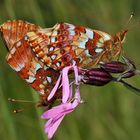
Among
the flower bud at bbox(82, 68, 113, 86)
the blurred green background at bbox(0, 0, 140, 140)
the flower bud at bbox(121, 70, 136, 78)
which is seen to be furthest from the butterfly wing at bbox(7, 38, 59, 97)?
the blurred green background at bbox(0, 0, 140, 140)

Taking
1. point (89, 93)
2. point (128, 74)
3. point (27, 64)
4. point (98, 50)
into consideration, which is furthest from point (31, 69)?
point (89, 93)

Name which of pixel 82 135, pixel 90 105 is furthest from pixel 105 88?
pixel 82 135

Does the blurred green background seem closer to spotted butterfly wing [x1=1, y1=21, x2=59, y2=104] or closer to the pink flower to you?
spotted butterfly wing [x1=1, y1=21, x2=59, y2=104]

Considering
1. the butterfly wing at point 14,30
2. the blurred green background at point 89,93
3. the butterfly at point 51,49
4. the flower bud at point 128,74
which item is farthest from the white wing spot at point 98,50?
the blurred green background at point 89,93

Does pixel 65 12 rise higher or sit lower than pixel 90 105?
higher

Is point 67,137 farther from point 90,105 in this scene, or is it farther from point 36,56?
point 36,56

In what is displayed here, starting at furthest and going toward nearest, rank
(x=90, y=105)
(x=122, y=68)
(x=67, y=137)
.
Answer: (x=90, y=105) < (x=67, y=137) < (x=122, y=68)
